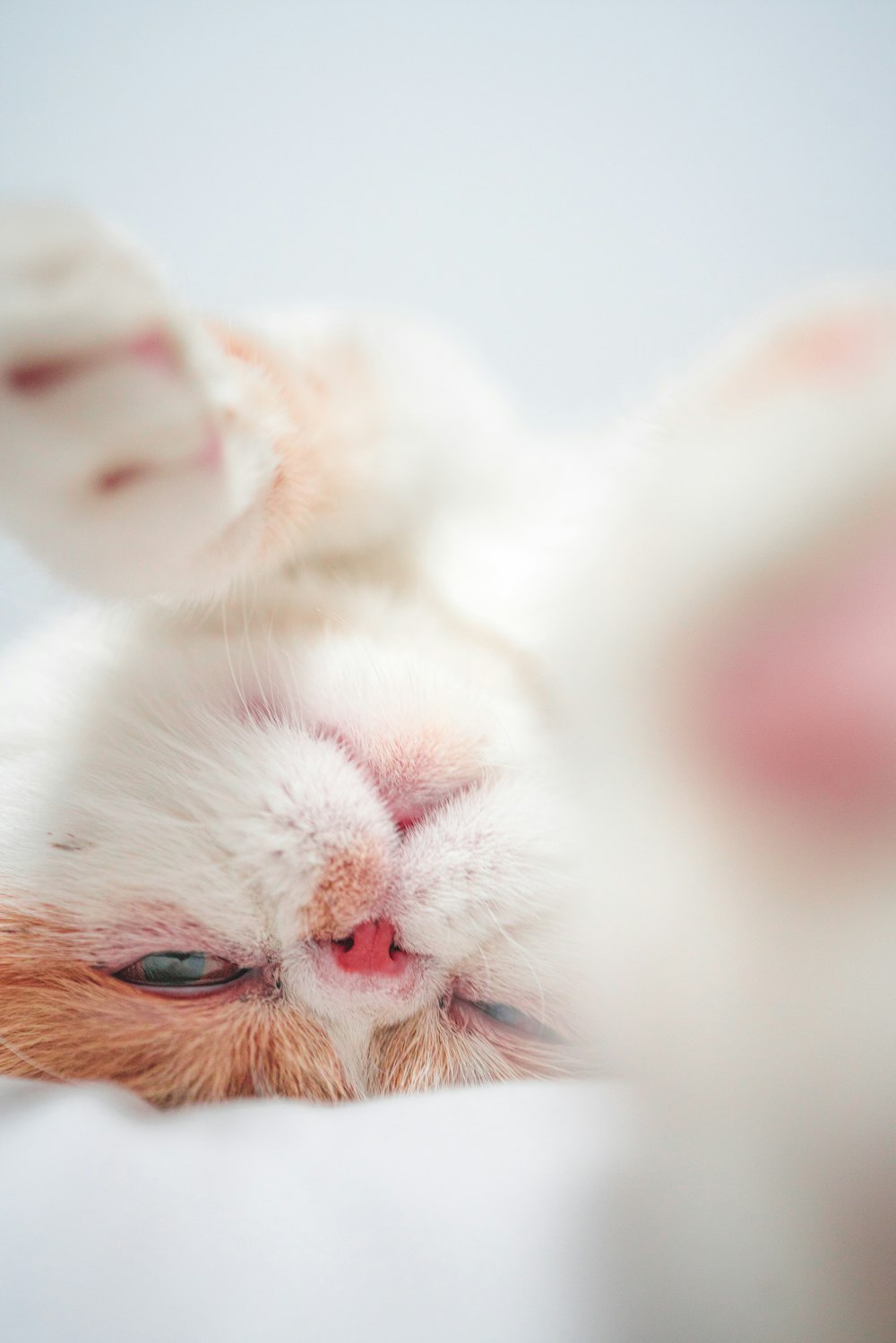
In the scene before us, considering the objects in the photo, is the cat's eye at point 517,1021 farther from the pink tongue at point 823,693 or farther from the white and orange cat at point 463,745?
the pink tongue at point 823,693

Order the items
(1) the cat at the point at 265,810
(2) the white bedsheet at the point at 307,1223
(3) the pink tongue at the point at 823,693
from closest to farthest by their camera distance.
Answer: (3) the pink tongue at the point at 823,693, (2) the white bedsheet at the point at 307,1223, (1) the cat at the point at 265,810

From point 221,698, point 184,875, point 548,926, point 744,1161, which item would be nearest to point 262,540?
point 221,698

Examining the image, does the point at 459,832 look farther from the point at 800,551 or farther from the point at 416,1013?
the point at 800,551

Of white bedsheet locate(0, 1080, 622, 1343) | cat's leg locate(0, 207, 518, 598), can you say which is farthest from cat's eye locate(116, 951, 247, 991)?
cat's leg locate(0, 207, 518, 598)

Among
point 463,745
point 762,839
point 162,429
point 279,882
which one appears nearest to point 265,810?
point 279,882

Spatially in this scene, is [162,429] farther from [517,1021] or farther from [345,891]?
[517,1021]

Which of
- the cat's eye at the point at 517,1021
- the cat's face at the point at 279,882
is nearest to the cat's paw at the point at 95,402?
the cat's face at the point at 279,882
